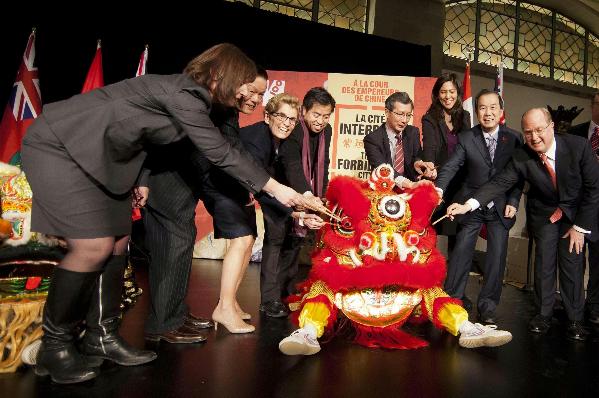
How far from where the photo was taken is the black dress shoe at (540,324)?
2850mm

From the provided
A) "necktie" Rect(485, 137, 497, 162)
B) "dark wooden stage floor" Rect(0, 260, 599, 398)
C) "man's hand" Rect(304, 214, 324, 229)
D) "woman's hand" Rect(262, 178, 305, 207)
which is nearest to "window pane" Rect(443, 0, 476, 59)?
"necktie" Rect(485, 137, 497, 162)

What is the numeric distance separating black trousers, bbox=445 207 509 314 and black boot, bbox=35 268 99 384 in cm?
219

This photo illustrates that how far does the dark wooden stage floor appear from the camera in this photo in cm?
177

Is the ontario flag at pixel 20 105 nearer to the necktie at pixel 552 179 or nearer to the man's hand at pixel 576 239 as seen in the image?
the necktie at pixel 552 179

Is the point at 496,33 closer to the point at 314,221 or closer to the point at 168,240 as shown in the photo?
the point at 314,221

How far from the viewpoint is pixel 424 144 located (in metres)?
3.46

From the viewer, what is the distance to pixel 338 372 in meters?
2.01

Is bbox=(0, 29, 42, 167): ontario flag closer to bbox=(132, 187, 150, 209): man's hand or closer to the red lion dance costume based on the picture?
bbox=(132, 187, 150, 209): man's hand

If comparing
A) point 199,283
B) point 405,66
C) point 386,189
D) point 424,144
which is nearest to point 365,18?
point 405,66

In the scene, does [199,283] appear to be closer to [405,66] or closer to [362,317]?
[362,317]

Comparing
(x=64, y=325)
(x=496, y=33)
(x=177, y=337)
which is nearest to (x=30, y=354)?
(x=64, y=325)

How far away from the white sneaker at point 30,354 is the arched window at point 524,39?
718cm

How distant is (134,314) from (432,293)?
165cm

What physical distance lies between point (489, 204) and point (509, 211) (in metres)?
0.12
